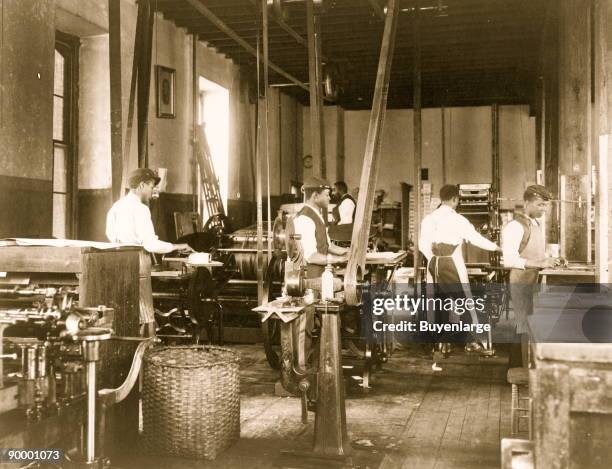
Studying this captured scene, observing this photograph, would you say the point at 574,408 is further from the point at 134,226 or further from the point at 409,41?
the point at 409,41

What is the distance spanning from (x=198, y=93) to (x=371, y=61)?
3.66 m

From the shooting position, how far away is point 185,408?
3.97 m

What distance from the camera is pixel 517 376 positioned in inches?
152

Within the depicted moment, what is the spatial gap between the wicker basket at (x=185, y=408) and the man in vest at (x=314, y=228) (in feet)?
5.63

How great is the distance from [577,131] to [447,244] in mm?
1855

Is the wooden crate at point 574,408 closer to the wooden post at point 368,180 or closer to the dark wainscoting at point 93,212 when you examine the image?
the wooden post at point 368,180

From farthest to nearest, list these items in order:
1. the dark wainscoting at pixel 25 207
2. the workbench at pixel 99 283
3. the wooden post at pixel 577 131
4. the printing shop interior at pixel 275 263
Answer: the wooden post at pixel 577 131
the dark wainscoting at pixel 25 207
the workbench at pixel 99 283
the printing shop interior at pixel 275 263

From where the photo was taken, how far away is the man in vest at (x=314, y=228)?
18.4 feet

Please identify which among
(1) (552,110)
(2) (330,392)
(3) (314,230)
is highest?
(1) (552,110)

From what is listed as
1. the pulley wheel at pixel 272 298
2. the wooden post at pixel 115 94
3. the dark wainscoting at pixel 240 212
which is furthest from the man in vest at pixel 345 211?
the wooden post at pixel 115 94

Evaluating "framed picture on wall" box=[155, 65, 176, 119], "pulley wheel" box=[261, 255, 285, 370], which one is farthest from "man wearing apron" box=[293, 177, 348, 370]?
"framed picture on wall" box=[155, 65, 176, 119]

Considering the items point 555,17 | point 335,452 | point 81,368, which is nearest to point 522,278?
point 335,452

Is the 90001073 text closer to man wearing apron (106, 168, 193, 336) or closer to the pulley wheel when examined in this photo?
man wearing apron (106, 168, 193, 336)

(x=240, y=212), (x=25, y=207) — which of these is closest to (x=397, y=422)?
(x=25, y=207)
